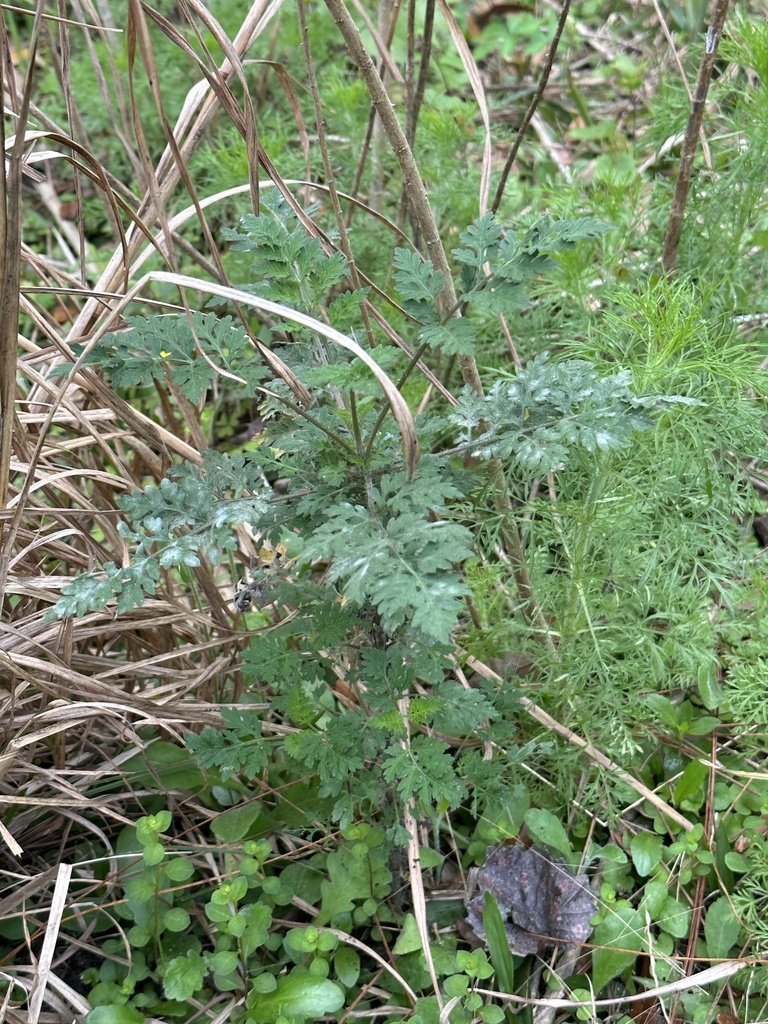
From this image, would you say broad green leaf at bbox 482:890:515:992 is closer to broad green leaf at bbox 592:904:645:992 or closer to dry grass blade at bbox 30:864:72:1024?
broad green leaf at bbox 592:904:645:992

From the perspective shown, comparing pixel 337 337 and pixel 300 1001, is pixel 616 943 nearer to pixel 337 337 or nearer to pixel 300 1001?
pixel 300 1001

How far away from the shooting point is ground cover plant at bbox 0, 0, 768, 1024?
116 centimetres

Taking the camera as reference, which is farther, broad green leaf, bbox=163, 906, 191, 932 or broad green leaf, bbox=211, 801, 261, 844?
broad green leaf, bbox=211, 801, 261, 844

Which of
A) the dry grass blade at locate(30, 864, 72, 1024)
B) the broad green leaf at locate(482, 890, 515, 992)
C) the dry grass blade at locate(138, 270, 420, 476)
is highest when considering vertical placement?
the dry grass blade at locate(138, 270, 420, 476)

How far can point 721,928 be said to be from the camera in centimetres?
152

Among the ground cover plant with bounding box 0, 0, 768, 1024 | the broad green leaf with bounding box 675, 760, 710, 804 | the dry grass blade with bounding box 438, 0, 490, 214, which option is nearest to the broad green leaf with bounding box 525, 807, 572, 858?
the ground cover plant with bounding box 0, 0, 768, 1024

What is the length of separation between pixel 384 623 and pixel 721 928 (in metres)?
0.97

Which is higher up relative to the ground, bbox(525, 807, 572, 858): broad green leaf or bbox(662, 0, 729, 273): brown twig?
bbox(662, 0, 729, 273): brown twig

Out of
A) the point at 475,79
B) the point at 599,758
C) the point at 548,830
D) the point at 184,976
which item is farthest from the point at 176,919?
the point at 475,79

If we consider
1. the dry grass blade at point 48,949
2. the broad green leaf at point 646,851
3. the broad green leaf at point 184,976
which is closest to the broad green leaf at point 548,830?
the broad green leaf at point 646,851

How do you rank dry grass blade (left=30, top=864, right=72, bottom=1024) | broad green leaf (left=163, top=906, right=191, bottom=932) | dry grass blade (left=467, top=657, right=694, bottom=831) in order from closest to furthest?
dry grass blade (left=30, top=864, right=72, bottom=1024)
broad green leaf (left=163, top=906, right=191, bottom=932)
dry grass blade (left=467, top=657, right=694, bottom=831)

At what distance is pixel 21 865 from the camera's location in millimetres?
1560

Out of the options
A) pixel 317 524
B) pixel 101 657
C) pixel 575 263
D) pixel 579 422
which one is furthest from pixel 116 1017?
pixel 575 263

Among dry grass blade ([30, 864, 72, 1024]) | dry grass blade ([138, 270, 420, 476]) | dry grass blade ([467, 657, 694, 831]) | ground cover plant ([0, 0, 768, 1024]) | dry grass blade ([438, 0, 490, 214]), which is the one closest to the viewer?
dry grass blade ([138, 270, 420, 476])
